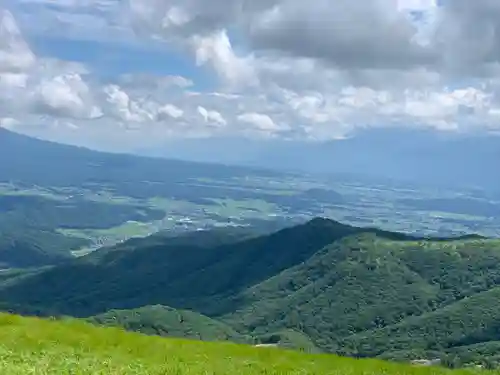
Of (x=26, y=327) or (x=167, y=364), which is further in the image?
(x=26, y=327)

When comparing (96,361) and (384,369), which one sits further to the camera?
Result: (384,369)

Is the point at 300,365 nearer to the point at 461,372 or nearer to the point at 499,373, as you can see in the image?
the point at 461,372

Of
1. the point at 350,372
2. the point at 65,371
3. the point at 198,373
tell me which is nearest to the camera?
the point at 65,371

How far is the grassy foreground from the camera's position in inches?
1145

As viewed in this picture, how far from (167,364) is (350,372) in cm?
999

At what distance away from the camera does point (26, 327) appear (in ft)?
124

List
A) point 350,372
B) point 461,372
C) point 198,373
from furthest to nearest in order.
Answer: point 461,372 < point 350,372 < point 198,373

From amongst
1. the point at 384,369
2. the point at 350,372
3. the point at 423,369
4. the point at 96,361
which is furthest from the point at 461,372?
the point at 96,361

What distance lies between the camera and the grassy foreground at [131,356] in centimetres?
2908

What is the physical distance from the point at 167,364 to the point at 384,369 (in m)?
12.7

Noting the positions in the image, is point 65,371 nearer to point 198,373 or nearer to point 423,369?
point 198,373

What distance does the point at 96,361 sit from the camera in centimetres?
3044

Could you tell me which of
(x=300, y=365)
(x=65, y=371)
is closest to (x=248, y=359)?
(x=300, y=365)

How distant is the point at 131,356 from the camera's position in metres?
34.2
